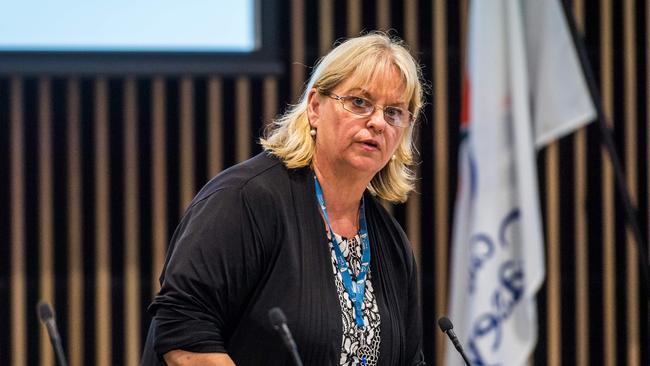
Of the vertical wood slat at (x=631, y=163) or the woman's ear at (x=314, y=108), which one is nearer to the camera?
the woman's ear at (x=314, y=108)

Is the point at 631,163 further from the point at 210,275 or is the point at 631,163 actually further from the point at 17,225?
the point at 210,275

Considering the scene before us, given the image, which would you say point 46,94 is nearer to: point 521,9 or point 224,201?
point 521,9

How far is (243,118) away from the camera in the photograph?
12.1 feet

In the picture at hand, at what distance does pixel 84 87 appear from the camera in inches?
141

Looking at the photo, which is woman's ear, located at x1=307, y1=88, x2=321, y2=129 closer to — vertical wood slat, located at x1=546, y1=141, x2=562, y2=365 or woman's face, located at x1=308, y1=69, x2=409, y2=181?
woman's face, located at x1=308, y1=69, x2=409, y2=181

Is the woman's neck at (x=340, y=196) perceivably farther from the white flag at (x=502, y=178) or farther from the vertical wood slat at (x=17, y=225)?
the vertical wood slat at (x=17, y=225)

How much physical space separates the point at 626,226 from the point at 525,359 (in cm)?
84

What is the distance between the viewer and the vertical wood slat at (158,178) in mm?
3619

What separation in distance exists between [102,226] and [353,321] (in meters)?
1.96

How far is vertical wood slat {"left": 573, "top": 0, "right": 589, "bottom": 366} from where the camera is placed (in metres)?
3.90

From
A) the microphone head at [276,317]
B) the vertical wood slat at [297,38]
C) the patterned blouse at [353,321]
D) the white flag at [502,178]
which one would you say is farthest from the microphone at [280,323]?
the vertical wood slat at [297,38]

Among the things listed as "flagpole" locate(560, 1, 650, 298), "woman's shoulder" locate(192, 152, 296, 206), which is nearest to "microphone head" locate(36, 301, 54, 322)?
"woman's shoulder" locate(192, 152, 296, 206)

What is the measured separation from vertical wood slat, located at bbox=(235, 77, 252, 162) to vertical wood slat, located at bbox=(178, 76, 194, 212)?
6.8 inches

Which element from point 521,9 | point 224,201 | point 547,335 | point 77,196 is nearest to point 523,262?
point 547,335
